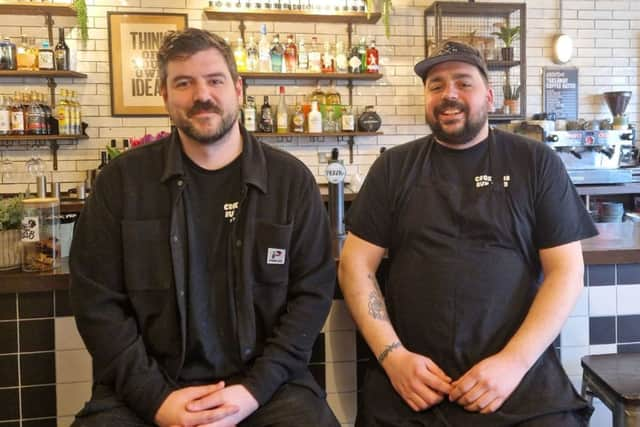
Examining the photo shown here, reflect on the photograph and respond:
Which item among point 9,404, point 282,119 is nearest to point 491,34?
point 282,119

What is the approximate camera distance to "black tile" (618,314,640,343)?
204 centimetres

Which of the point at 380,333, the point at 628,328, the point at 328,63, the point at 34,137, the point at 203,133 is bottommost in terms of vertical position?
the point at 628,328

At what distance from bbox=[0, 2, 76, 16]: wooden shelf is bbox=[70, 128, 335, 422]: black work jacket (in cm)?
321

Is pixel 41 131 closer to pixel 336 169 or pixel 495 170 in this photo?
pixel 336 169

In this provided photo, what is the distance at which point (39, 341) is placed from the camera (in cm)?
184

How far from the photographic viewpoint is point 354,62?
4.68 meters

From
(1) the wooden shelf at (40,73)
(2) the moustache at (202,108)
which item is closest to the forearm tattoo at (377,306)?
(2) the moustache at (202,108)

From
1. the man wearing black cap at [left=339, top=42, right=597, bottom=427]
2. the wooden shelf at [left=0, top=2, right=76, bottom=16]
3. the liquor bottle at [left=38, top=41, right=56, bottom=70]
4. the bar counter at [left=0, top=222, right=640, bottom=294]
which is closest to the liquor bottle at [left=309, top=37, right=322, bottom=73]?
the wooden shelf at [left=0, top=2, right=76, bottom=16]

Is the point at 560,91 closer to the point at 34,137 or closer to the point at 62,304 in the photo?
the point at 34,137

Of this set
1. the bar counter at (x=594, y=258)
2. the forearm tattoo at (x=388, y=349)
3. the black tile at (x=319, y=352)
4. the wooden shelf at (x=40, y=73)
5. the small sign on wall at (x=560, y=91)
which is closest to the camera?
the forearm tattoo at (x=388, y=349)

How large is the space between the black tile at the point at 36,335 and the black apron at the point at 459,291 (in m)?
0.96

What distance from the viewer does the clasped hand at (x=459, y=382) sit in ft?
4.92

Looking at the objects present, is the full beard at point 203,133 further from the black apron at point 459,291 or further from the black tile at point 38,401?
the black tile at point 38,401

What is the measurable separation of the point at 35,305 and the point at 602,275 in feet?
5.91
